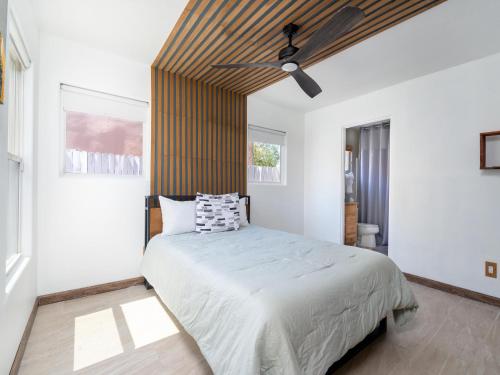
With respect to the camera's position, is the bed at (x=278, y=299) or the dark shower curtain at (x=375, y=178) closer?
the bed at (x=278, y=299)

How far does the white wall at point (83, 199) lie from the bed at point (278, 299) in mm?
789

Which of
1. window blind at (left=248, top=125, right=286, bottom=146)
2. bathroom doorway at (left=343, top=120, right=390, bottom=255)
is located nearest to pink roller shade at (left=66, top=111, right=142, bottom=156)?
window blind at (left=248, top=125, right=286, bottom=146)

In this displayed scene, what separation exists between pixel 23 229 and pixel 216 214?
1572mm

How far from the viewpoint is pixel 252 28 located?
2.05 m

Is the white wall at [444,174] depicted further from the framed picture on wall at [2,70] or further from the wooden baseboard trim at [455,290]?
the framed picture on wall at [2,70]

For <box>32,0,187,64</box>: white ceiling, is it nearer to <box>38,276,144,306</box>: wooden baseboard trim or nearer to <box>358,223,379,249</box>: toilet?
<box>38,276,144,306</box>: wooden baseboard trim

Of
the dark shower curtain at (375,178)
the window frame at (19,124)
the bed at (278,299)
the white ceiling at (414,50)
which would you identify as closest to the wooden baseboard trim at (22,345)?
the window frame at (19,124)

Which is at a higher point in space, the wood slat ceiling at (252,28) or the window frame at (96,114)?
the wood slat ceiling at (252,28)

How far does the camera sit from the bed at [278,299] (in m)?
1.04

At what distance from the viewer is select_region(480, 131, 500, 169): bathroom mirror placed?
2.38 meters

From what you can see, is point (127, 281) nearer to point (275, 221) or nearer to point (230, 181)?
point (230, 181)

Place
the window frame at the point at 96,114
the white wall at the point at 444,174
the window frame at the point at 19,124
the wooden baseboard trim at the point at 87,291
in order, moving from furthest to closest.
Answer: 1. the white wall at the point at 444,174
2. the window frame at the point at 96,114
3. the wooden baseboard trim at the point at 87,291
4. the window frame at the point at 19,124

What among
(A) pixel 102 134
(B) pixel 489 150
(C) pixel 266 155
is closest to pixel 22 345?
(A) pixel 102 134

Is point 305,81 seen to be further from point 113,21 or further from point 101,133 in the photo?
point 101,133
